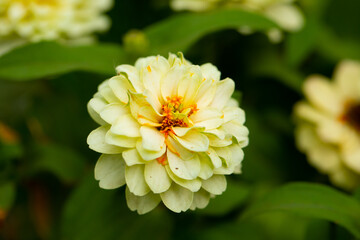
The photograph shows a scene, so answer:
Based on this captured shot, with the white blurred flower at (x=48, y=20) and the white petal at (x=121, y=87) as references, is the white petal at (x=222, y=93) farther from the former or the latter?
the white blurred flower at (x=48, y=20)

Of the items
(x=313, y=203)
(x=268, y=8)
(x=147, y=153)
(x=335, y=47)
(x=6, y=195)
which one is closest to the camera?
(x=147, y=153)

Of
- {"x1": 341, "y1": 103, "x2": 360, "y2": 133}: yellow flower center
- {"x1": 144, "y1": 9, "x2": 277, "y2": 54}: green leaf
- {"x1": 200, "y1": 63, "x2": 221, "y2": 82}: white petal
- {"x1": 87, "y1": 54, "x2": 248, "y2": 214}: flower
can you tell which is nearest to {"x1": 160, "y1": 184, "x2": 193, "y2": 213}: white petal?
{"x1": 87, "y1": 54, "x2": 248, "y2": 214}: flower

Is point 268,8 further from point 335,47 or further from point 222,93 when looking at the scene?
point 222,93

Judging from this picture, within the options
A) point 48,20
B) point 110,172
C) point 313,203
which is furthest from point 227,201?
point 48,20

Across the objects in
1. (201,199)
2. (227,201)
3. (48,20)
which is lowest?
(227,201)

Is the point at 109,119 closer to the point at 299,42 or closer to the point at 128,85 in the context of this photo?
the point at 128,85

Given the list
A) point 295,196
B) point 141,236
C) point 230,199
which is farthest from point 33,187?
point 295,196

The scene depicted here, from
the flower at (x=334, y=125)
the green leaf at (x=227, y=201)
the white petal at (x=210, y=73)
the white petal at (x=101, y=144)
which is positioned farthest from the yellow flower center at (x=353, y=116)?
the white petal at (x=101, y=144)
